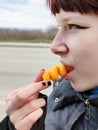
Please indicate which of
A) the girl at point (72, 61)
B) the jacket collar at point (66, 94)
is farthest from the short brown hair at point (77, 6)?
the jacket collar at point (66, 94)

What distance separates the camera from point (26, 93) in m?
1.30

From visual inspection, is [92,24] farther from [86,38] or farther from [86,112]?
[86,112]

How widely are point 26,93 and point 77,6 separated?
A: 1.13 feet

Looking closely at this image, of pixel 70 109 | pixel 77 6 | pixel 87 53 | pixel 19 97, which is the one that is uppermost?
pixel 77 6

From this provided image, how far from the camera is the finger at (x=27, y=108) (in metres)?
1.30

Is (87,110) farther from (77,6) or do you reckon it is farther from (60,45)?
(77,6)

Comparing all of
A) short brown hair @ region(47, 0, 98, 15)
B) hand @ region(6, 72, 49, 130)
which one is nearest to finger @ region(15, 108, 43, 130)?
hand @ region(6, 72, 49, 130)

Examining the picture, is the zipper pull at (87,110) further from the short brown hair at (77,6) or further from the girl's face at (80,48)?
the short brown hair at (77,6)

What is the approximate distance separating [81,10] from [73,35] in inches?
3.5

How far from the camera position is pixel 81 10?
1326 millimetres

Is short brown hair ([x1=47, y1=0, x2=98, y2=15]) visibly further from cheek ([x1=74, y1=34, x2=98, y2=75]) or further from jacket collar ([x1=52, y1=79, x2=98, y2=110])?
jacket collar ([x1=52, y1=79, x2=98, y2=110])

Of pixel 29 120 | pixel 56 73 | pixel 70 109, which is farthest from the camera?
pixel 70 109

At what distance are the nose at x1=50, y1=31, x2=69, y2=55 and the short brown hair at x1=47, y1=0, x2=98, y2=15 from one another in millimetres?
97

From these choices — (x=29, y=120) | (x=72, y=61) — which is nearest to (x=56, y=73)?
(x=72, y=61)
